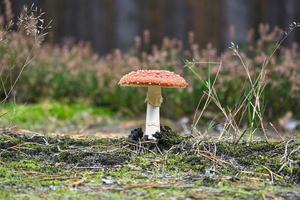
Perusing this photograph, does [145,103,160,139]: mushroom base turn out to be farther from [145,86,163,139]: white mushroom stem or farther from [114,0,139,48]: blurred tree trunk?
[114,0,139,48]: blurred tree trunk

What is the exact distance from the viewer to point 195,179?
10.0 feet

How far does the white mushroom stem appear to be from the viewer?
3.75 metres

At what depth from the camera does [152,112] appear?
3787 millimetres

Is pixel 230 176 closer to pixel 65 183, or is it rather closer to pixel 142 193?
pixel 142 193

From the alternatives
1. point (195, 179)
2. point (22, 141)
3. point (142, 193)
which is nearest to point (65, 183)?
point (142, 193)

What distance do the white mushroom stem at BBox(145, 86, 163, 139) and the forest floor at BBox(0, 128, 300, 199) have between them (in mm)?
75

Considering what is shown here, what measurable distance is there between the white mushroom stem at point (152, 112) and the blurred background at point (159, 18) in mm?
6880

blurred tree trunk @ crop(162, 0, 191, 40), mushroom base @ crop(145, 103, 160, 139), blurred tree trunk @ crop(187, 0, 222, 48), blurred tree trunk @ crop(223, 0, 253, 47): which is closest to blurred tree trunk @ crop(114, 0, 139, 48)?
blurred tree trunk @ crop(162, 0, 191, 40)

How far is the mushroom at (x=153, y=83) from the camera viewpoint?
11.6 ft

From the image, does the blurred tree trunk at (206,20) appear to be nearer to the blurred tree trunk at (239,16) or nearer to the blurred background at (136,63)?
the blurred background at (136,63)

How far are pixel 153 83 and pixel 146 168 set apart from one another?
1.67 feet

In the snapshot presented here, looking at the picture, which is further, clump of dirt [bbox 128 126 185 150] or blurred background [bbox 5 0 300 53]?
blurred background [bbox 5 0 300 53]

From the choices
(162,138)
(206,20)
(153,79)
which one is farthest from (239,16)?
(153,79)

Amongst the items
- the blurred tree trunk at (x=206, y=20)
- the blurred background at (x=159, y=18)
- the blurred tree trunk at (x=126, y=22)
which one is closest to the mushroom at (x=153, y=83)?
the blurred background at (x=159, y=18)
